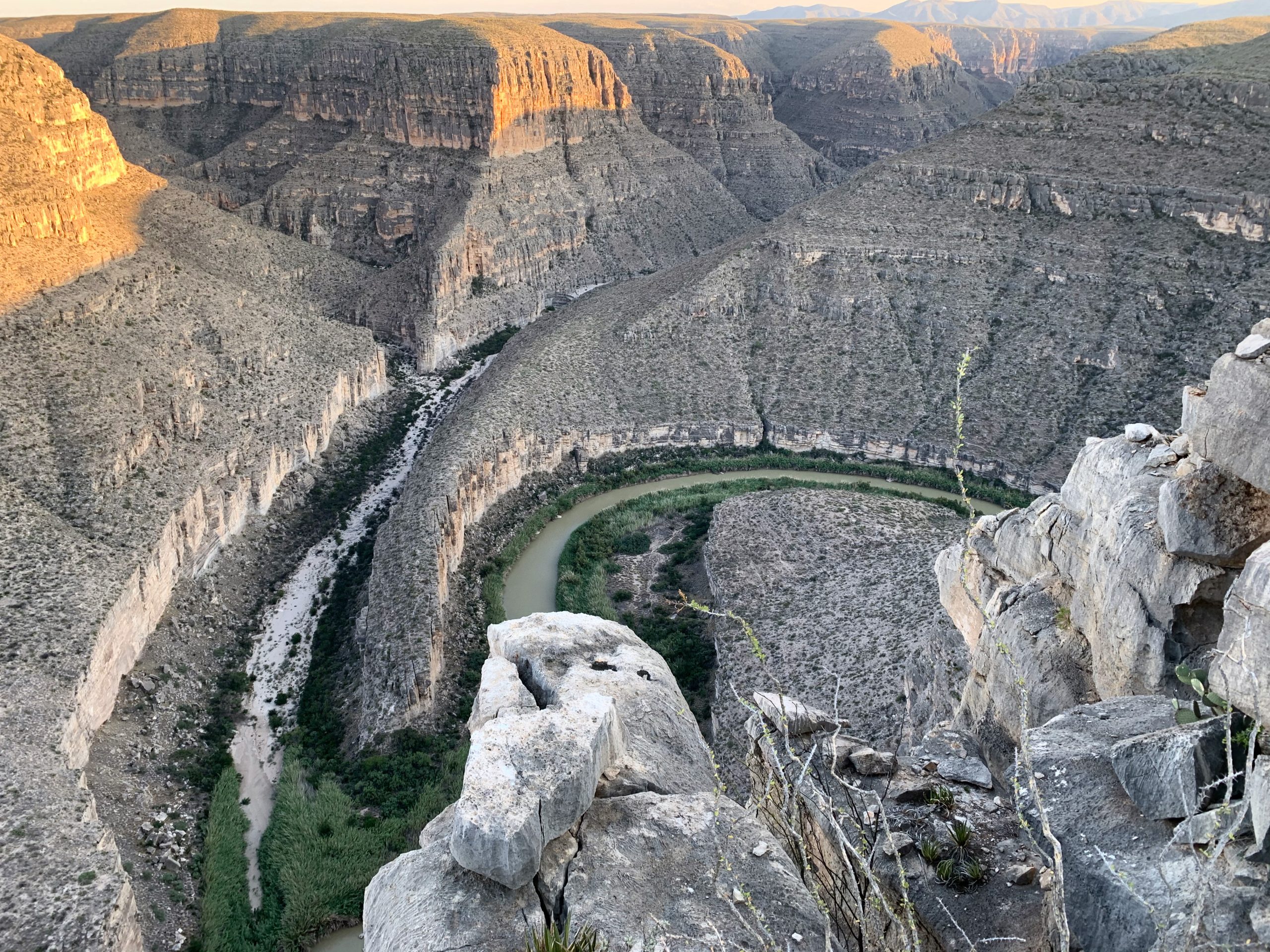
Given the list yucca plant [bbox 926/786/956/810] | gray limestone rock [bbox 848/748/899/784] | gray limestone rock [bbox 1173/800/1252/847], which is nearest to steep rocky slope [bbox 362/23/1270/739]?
gray limestone rock [bbox 848/748/899/784]

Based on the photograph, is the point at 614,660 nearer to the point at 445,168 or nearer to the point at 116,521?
the point at 116,521

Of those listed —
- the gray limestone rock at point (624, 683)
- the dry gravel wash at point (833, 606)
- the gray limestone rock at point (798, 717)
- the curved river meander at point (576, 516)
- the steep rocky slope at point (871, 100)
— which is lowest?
the curved river meander at point (576, 516)

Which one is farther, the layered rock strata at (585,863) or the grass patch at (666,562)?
the grass patch at (666,562)

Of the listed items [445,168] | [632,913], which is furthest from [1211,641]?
[445,168]

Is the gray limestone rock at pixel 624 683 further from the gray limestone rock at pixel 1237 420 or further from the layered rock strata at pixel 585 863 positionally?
the gray limestone rock at pixel 1237 420

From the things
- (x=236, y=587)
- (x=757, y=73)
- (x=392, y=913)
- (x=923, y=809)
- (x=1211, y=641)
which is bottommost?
(x=236, y=587)

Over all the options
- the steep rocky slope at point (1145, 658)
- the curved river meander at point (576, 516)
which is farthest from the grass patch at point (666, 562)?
the steep rocky slope at point (1145, 658)
